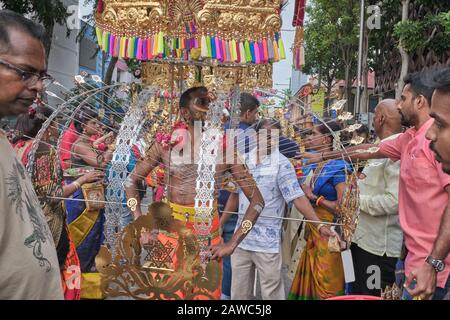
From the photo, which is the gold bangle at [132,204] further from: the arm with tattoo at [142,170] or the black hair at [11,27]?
the black hair at [11,27]

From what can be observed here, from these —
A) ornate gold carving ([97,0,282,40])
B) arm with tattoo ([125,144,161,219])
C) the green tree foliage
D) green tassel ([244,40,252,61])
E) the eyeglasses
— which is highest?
the green tree foliage

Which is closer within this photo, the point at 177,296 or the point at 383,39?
the point at 177,296

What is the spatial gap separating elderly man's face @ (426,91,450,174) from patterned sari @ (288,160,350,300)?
1.94 m

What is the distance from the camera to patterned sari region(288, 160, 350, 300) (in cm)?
433

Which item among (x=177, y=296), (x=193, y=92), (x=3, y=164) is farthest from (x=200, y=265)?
(x=3, y=164)

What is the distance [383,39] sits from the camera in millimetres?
21734

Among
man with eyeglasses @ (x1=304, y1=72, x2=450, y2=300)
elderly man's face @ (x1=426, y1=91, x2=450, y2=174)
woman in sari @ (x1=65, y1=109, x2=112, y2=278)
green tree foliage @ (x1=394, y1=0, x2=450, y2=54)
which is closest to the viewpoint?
elderly man's face @ (x1=426, y1=91, x2=450, y2=174)

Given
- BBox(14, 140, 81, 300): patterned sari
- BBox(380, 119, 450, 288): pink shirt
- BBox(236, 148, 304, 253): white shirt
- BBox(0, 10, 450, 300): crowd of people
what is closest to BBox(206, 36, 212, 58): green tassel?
BBox(0, 10, 450, 300): crowd of people

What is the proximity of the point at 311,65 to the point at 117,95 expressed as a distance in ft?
88.5

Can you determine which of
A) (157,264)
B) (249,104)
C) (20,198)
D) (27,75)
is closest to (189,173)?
(157,264)

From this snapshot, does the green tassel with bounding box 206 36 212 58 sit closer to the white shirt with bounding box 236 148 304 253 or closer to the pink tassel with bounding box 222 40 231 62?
the pink tassel with bounding box 222 40 231 62

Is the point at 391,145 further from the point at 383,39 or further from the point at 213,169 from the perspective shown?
the point at 383,39

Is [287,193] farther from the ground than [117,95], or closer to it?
closer to it
